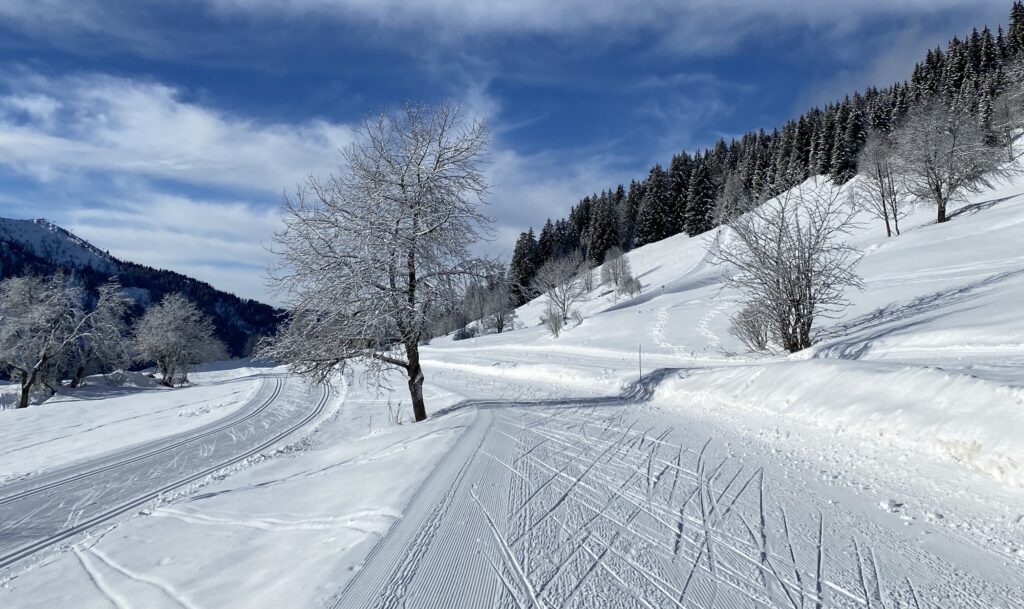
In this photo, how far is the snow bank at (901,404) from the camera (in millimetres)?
4812

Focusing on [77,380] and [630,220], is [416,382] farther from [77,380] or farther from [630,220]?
[630,220]

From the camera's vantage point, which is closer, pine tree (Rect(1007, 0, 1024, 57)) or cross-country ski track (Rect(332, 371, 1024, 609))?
cross-country ski track (Rect(332, 371, 1024, 609))

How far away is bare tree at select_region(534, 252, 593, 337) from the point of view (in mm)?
45978

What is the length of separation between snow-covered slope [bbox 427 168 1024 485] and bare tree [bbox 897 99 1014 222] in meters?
2.32

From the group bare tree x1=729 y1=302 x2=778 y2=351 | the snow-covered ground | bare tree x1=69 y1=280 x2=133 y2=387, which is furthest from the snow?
bare tree x1=729 y1=302 x2=778 y2=351

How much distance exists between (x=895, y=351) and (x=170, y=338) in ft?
180

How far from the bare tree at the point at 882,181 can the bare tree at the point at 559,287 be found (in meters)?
25.9

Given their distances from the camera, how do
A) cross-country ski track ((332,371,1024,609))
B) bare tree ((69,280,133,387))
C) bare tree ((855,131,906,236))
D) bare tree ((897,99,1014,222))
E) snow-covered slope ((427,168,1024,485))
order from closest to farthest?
cross-country ski track ((332,371,1024,609)) < snow-covered slope ((427,168,1024,485)) < bare tree ((69,280,133,387)) < bare tree ((897,99,1014,222)) < bare tree ((855,131,906,236))

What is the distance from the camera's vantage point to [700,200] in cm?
7550

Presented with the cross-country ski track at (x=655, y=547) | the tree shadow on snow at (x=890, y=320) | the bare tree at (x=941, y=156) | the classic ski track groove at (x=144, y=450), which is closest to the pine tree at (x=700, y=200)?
the bare tree at (x=941, y=156)

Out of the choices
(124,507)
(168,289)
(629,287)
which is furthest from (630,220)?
(168,289)

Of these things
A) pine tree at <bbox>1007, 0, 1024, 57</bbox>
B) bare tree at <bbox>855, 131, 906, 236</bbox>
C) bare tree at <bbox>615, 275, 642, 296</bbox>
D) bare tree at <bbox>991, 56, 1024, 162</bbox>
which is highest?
pine tree at <bbox>1007, 0, 1024, 57</bbox>

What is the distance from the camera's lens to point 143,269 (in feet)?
635

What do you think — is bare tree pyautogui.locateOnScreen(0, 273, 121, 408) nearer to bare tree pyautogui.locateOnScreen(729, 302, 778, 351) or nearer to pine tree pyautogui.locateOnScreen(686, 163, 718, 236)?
bare tree pyautogui.locateOnScreen(729, 302, 778, 351)
